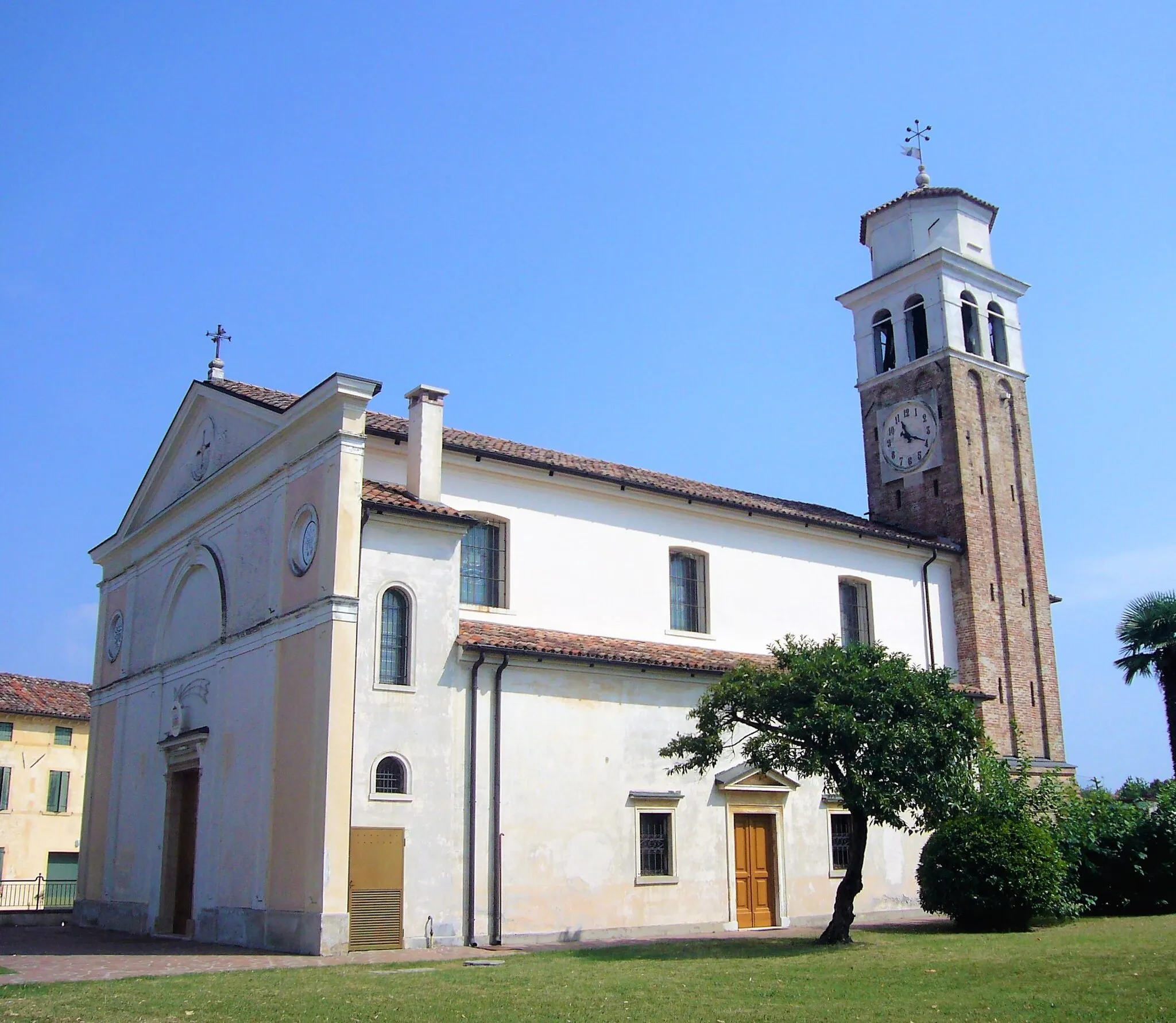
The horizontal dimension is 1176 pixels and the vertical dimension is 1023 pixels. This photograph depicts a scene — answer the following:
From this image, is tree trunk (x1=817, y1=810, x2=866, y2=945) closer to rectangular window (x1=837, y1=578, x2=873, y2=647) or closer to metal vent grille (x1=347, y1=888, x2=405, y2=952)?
metal vent grille (x1=347, y1=888, x2=405, y2=952)

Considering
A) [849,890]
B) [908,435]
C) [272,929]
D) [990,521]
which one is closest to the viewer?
[849,890]

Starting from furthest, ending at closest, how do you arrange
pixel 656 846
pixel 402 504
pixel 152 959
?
pixel 656 846, pixel 402 504, pixel 152 959

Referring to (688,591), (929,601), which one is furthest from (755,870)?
(929,601)

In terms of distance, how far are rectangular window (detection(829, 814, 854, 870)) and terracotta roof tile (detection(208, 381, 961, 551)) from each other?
21.2ft

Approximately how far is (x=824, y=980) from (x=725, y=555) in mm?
12410

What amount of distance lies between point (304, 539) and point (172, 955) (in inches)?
260

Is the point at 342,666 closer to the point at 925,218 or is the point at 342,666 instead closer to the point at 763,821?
the point at 763,821

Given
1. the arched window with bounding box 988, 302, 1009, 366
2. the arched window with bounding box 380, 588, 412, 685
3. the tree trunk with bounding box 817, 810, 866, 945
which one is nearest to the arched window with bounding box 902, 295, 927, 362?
the arched window with bounding box 988, 302, 1009, 366

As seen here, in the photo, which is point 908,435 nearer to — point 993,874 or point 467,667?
point 993,874

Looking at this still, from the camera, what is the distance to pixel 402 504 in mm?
19141

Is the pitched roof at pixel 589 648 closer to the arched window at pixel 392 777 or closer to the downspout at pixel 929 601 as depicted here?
the arched window at pixel 392 777

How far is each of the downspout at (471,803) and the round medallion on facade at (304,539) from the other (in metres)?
3.17

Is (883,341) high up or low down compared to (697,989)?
up

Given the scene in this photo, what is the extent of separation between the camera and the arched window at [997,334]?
32719 mm
